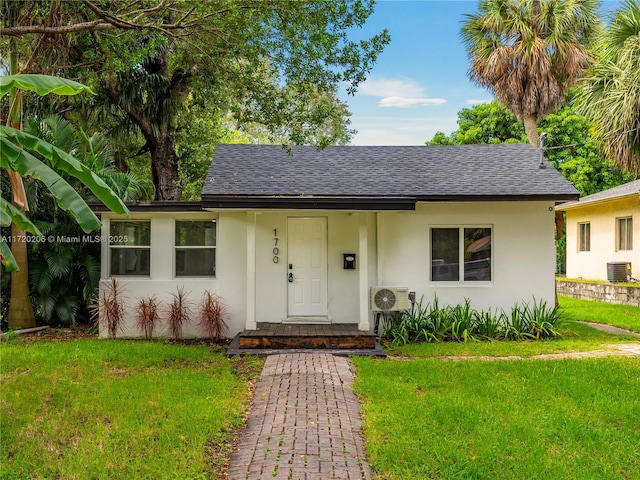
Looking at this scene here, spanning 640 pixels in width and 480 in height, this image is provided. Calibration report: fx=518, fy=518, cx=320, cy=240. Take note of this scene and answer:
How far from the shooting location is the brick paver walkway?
14.5 feet

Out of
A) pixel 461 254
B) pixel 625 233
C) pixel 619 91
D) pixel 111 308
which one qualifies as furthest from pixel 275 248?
pixel 625 233

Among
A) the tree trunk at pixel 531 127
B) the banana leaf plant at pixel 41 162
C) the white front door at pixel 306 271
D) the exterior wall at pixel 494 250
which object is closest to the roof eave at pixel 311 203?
the exterior wall at pixel 494 250

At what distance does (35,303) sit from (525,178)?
11183mm

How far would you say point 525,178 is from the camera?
11.3 meters

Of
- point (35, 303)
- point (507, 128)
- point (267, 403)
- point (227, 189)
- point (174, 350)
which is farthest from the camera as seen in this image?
point (507, 128)

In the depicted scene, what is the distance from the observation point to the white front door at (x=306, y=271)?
1080 cm

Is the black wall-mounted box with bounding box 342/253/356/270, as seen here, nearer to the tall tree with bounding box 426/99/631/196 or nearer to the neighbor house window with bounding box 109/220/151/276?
the neighbor house window with bounding box 109/220/151/276

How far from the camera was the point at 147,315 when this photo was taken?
1066 cm

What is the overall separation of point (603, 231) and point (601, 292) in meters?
2.99

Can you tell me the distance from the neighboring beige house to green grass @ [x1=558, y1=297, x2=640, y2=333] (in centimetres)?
250

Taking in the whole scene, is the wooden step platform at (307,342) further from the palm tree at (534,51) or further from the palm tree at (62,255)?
the palm tree at (534,51)

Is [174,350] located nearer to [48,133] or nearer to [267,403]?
[267,403]

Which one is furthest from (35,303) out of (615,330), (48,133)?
(615,330)

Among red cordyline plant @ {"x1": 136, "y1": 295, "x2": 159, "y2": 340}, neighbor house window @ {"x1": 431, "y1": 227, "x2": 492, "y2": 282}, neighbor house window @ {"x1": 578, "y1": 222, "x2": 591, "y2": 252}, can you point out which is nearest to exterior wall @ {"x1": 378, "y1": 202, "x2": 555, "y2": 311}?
neighbor house window @ {"x1": 431, "y1": 227, "x2": 492, "y2": 282}
